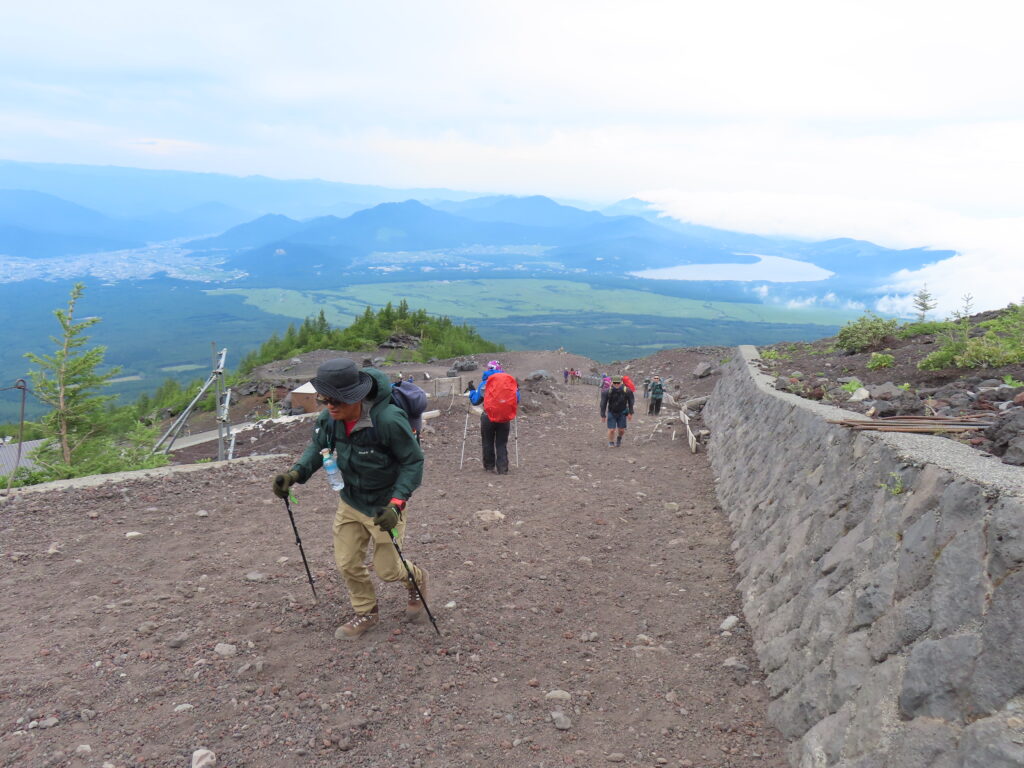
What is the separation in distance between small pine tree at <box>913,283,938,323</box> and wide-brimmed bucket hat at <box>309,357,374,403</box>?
533 inches

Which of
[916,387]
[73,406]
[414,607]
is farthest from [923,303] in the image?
[73,406]

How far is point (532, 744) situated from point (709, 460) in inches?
322

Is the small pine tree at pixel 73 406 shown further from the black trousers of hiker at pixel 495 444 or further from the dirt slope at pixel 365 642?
the dirt slope at pixel 365 642

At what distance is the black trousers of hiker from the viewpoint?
1087 cm

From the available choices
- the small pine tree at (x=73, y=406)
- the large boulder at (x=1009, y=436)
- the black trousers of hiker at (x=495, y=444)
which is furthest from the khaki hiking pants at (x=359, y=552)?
the small pine tree at (x=73, y=406)

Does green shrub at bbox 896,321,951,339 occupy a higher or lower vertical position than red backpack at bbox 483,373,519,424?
higher

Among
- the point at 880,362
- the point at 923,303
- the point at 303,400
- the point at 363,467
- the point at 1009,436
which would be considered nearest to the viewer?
the point at 1009,436

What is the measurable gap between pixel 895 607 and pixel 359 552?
377 cm

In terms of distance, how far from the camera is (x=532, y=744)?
4.07m

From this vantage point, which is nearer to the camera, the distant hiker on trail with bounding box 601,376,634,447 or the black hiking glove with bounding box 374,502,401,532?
the black hiking glove with bounding box 374,502,401,532

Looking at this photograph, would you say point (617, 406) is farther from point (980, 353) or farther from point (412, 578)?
point (412, 578)

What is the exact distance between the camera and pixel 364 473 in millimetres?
4984

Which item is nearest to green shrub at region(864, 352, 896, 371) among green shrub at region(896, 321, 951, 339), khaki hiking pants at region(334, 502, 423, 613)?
green shrub at region(896, 321, 951, 339)

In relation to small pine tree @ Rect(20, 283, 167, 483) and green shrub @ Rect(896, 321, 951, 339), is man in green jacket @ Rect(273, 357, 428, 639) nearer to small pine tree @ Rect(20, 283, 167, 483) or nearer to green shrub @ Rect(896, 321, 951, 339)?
green shrub @ Rect(896, 321, 951, 339)
